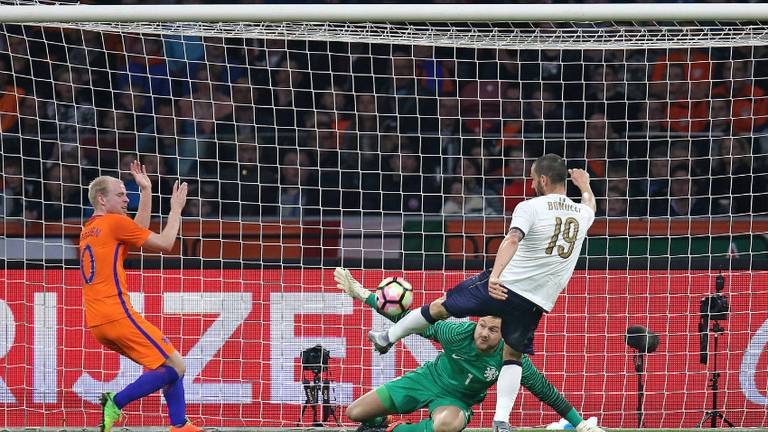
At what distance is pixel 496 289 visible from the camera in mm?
7008

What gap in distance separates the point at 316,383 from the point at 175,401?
180 cm

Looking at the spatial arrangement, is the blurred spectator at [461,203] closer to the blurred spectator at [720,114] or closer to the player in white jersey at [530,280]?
the blurred spectator at [720,114]

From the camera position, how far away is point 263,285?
9.30 m

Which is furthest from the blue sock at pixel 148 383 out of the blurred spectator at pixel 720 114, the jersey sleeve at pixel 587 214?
the blurred spectator at pixel 720 114

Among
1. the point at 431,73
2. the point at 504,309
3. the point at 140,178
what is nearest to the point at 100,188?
the point at 140,178

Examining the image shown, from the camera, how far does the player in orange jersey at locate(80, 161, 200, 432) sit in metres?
7.29

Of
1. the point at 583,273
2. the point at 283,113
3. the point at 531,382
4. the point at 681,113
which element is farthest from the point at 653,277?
the point at 283,113

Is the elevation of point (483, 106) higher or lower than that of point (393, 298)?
higher

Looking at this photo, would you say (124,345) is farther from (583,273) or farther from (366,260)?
(583,273)

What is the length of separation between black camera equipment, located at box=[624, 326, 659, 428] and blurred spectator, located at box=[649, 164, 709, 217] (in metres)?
1.78

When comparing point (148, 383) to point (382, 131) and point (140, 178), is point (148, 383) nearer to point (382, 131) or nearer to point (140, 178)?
point (140, 178)

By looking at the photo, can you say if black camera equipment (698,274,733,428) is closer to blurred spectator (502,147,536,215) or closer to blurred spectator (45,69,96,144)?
blurred spectator (502,147,536,215)

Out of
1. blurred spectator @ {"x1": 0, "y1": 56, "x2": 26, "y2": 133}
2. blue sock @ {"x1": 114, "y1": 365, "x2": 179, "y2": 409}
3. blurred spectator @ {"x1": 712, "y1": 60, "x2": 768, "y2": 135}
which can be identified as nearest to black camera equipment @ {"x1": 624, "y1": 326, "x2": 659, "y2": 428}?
blurred spectator @ {"x1": 712, "y1": 60, "x2": 768, "y2": 135}

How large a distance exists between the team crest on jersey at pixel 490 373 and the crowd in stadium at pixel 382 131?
2.90m
